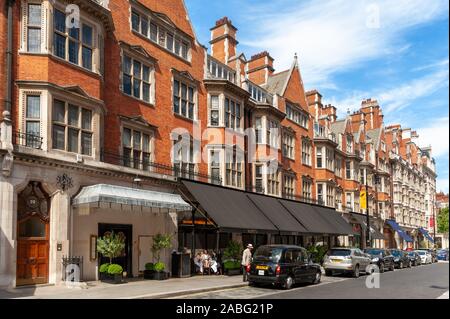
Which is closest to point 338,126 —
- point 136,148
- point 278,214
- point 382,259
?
point 382,259

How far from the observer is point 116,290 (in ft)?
55.4

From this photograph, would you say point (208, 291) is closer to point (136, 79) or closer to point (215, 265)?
point (215, 265)

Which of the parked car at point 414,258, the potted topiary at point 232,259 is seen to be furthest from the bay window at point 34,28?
the parked car at point 414,258

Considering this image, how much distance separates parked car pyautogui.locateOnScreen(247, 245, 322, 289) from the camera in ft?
63.8

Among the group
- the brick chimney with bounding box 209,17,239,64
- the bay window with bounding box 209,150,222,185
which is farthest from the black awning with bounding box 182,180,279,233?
the brick chimney with bounding box 209,17,239,64

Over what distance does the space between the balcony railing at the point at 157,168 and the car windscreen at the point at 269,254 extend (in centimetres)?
700

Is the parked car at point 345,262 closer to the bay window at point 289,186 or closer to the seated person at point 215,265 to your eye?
the seated person at point 215,265

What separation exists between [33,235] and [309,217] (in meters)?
22.7

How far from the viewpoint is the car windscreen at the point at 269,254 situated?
19.8 m

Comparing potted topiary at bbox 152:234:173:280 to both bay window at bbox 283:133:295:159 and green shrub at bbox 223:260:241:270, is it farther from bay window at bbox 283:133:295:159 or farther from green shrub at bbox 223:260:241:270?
bay window at bbox 283:133:295:159


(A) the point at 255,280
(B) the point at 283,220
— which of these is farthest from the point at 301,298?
(B) the point at 283,220

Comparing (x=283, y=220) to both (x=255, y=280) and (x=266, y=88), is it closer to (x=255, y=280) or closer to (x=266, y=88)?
(x=255, y=280)

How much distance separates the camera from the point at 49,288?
670 inches

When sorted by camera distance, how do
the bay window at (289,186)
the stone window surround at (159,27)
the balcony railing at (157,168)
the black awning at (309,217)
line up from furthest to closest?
the bay window at (289,186)
the black awning at (309,217)
the stone window surround at (159,27)
the balcony railing at (157,168)
